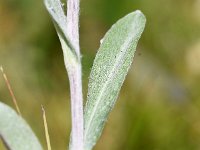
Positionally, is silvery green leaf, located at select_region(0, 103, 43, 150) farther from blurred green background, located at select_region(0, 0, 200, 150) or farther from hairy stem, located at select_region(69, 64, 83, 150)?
blurred green background, located at select_region(0, 0, 200, 150)

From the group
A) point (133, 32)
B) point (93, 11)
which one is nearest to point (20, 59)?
point (93, 11)

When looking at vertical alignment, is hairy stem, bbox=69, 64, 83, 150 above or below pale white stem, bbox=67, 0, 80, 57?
below

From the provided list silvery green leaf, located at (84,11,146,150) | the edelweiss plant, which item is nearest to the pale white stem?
the edelweiss plant

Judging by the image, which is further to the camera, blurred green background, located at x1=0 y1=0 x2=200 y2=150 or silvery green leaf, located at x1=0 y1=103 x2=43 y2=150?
blurred green background, located at x1=0 y1=0 x2=200 y2=150

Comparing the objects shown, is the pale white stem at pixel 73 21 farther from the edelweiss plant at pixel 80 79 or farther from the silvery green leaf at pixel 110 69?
→ the silvery green leaf at pixel 110 69

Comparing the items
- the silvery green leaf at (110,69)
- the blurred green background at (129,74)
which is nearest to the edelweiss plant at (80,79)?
the silvery green leaf at (110,69)
